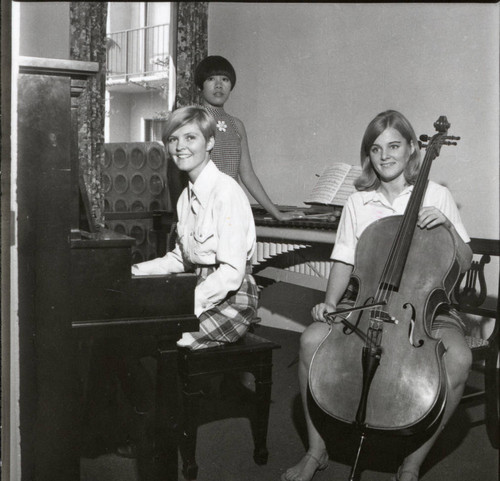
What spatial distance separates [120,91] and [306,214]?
7.72 ft

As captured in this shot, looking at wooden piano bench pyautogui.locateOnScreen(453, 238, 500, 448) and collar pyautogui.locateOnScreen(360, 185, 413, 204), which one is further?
collar pyautogui.locateOnScreen(360, 185, 413, 204)

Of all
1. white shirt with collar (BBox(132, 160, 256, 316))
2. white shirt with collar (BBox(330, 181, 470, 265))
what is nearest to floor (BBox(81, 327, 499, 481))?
white shirt with collar (BBox(132, 160, 256, 316))

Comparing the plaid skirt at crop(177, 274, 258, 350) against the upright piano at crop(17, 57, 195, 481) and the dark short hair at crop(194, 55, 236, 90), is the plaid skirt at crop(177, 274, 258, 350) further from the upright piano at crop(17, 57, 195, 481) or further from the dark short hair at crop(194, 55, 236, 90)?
the dark short hair at crop(194, 55, 236, 90)

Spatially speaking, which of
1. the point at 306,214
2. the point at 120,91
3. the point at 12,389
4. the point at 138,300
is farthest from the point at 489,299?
the point at 120,91

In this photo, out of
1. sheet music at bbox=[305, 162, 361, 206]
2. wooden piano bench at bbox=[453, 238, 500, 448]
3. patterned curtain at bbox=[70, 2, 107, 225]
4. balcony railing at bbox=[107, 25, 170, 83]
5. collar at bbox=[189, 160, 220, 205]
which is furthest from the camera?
balcony railing at bbox=[107, 25, 170, 83]

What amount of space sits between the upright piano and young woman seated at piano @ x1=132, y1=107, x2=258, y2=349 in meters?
0.49

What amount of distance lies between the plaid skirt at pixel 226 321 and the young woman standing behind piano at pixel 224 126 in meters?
1.07

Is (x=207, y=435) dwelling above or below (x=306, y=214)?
below

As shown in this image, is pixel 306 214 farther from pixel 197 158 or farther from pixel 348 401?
pixel 348 401

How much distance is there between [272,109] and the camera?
4.61 m

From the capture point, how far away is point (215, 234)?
2.20m

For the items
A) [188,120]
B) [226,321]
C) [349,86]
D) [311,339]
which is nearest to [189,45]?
[349,86]

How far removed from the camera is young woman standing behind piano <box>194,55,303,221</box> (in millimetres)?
3293

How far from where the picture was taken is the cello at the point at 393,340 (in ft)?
6.03
